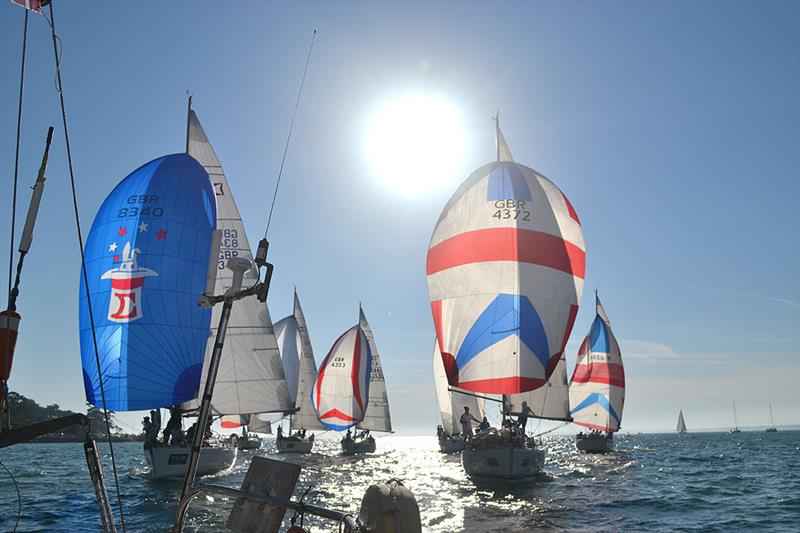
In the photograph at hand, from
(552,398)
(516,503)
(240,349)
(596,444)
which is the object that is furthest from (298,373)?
(516,503)

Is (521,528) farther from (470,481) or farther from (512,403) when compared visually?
(512,403)

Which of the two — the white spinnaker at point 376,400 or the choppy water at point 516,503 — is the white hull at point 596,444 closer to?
the white spinnaker at point 376,400

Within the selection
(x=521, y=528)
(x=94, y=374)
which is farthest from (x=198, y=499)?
(x=521, y=528)

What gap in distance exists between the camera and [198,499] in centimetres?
Result: 1859

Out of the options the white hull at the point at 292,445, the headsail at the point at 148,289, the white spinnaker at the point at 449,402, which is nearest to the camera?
the headsail at the point at 148,289

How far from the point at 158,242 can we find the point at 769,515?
856 inches

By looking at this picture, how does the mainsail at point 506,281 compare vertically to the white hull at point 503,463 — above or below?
above

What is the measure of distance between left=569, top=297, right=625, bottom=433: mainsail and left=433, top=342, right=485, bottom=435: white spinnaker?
9.12 m

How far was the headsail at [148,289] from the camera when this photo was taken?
60.3 feet

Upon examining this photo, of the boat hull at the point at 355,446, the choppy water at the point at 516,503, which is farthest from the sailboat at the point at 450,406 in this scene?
the choppy water at the point at 516,503

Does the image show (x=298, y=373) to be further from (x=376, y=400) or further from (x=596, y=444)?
(x=596, y=444)

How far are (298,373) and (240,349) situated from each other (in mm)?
26486

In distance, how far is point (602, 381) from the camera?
47.8 meters

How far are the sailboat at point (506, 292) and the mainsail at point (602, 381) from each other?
25.0 m
